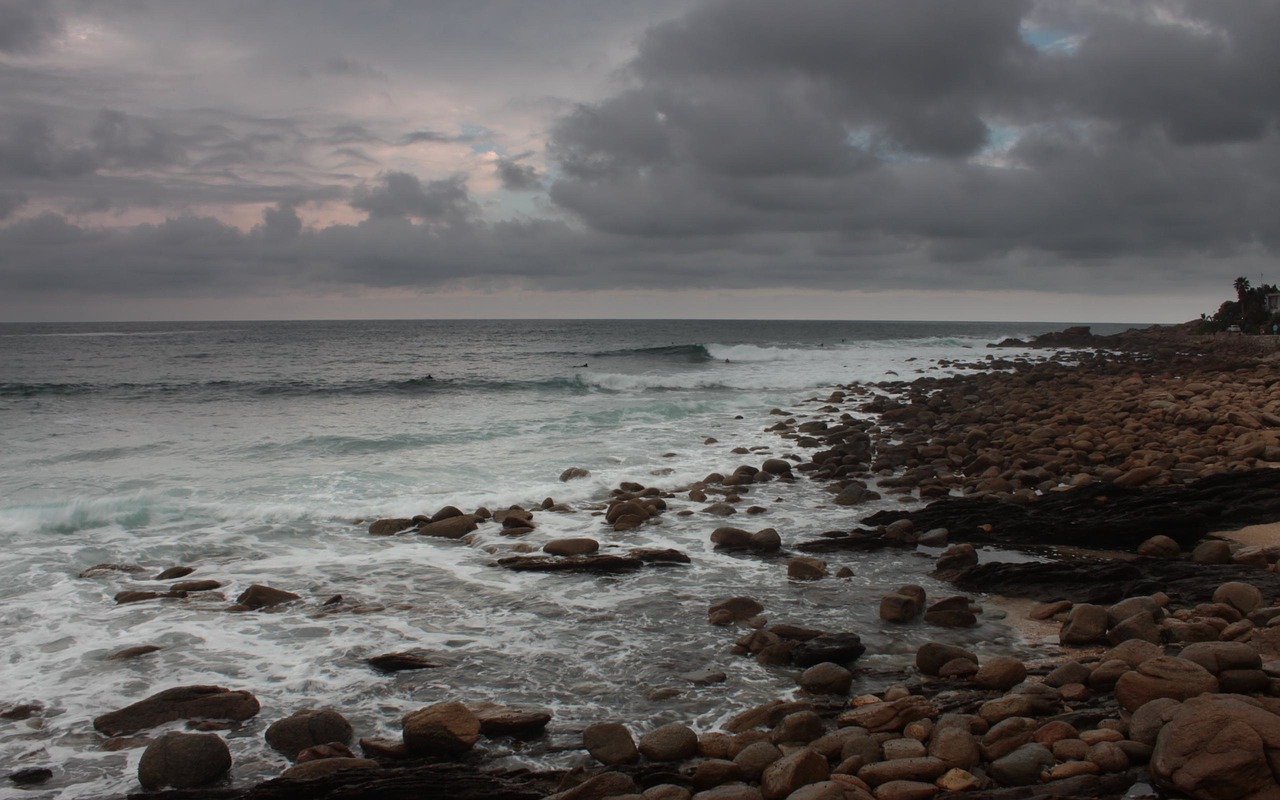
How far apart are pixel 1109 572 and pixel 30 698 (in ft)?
30.7

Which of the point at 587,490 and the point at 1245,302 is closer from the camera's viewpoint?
the point at 587,490

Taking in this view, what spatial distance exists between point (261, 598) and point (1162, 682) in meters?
7.59

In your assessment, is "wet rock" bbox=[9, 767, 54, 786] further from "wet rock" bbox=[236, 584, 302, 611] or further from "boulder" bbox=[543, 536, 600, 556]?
"boulder" bbox=[543, 536, 600, 556]

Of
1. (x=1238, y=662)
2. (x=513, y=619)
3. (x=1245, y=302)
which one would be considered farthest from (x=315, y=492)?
(x=1245, y=302)

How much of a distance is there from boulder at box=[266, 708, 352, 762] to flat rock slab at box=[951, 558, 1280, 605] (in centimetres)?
593

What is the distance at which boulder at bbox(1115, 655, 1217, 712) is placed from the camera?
178 inches

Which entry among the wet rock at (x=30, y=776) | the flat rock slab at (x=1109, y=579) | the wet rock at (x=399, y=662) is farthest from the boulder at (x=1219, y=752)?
the wet rock at (x=30, y=776)

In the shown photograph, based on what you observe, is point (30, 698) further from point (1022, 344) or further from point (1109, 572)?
point (1022, 344)

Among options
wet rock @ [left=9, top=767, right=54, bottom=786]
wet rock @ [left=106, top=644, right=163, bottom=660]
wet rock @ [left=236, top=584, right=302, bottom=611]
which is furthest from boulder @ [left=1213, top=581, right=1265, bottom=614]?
wet rock @ [left=106, top=644, right=163, bottom=660]

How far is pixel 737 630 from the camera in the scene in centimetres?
685

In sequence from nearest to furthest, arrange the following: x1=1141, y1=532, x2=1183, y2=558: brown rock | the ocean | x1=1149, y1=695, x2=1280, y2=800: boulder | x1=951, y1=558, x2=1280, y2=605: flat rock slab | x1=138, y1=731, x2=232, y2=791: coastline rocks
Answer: x1=1149, y1=695, x2=1280, y2=800: boulder, x1=138, y1=731, x2=232, y2=791: coastline rocks, the ocean, x1=951, y1=558, x2=1280, y2=605: flat rock slab, x1=1141, y1=532, x2=1183, y2=558: brown rock

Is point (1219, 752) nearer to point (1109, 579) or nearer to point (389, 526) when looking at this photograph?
point (1109, 579)

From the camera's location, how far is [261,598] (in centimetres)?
768

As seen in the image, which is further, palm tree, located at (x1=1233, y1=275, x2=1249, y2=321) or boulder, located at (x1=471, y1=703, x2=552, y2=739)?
palm tree, located at (x1=1233, y1=275, x2=1249, y2=321)
